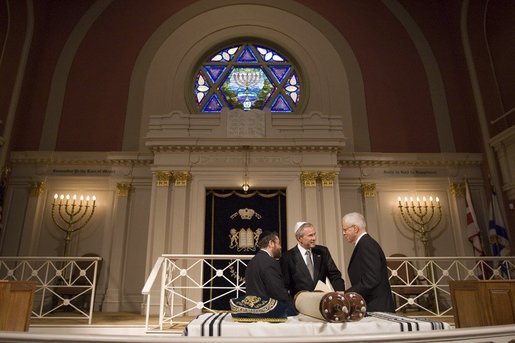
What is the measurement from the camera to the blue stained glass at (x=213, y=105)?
10.9 metres

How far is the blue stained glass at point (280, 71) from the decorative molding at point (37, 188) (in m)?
6.86

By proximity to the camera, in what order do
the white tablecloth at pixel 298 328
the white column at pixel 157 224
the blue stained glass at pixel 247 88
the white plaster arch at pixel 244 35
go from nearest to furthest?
the white tablecloth at pixel 298 328 → the white column at pixel 157 224 → the white plaster arch at pixel 244 35 → the blue stained glass at pixel 247 88

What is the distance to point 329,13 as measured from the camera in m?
11.6

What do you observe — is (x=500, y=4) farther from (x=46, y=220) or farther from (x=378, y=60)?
(x=46, y=220)

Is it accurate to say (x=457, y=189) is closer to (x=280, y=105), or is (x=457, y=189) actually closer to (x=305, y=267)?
(x=280, y=105)

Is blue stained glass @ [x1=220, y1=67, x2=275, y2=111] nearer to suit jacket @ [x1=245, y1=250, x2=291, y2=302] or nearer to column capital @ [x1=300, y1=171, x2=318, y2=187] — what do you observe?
column capital @ [x1=300, y1=171, x2=318, y2=187]

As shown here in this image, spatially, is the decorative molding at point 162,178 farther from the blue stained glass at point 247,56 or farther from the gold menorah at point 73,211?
the blue stained glass at point 247,56

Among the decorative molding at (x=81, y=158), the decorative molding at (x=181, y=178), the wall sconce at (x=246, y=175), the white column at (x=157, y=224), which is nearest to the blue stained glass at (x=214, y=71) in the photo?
the decorative molding at (x=81, y=158)

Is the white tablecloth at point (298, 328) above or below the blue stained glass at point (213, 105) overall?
below

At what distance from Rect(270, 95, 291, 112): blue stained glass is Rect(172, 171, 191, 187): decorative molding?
3.63 metres

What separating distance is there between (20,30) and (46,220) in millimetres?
5166

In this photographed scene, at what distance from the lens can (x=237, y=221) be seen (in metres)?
8.56

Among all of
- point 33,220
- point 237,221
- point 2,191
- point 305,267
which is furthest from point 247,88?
point 305,267

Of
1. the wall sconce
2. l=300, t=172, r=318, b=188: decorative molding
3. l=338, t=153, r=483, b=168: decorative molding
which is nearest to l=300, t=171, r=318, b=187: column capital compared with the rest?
l=300, t=172, r=318, b=188: decorative molding
